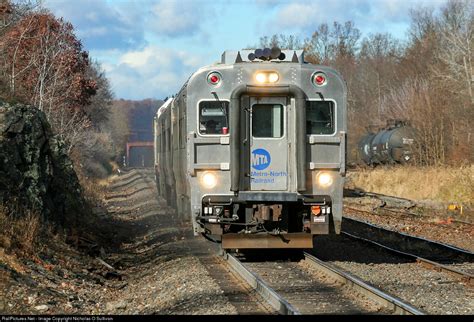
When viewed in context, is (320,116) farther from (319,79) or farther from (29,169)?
(29,169)

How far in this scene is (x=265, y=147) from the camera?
485 inches

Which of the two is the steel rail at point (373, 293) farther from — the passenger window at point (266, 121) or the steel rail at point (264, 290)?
the passenger window at point (266, 121)

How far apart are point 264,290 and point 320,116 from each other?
3.83 meters

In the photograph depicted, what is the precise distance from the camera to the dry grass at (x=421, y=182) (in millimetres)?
26927

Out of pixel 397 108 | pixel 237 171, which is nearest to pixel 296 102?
pixel 237 171

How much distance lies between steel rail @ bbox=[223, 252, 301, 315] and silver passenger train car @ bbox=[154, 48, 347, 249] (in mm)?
598

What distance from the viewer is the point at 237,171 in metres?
12.1

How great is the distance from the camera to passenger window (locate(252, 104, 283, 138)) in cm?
1234

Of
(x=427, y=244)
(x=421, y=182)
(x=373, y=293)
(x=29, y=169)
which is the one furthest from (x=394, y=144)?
(x=373, y=293)

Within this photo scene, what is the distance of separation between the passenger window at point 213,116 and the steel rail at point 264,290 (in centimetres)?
217

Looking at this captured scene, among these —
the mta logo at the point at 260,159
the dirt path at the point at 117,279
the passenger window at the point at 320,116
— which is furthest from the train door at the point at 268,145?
the dirt path at the point at 117,279

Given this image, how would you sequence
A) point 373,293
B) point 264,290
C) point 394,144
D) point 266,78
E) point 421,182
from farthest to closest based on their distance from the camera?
1. point 394,144
2. point 421,182
3. point 266,78
4. point 264,290
5. point 373,293

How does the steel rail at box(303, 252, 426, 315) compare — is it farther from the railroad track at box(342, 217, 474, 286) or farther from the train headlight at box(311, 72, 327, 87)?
the train headlight at box(311, 72, 327, 87)

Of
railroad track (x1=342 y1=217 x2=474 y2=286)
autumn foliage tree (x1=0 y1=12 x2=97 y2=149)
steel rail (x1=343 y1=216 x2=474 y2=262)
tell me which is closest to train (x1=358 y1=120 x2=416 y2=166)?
autumn foliage tree (x1=0 y1=12 x2=97 y2=149)
